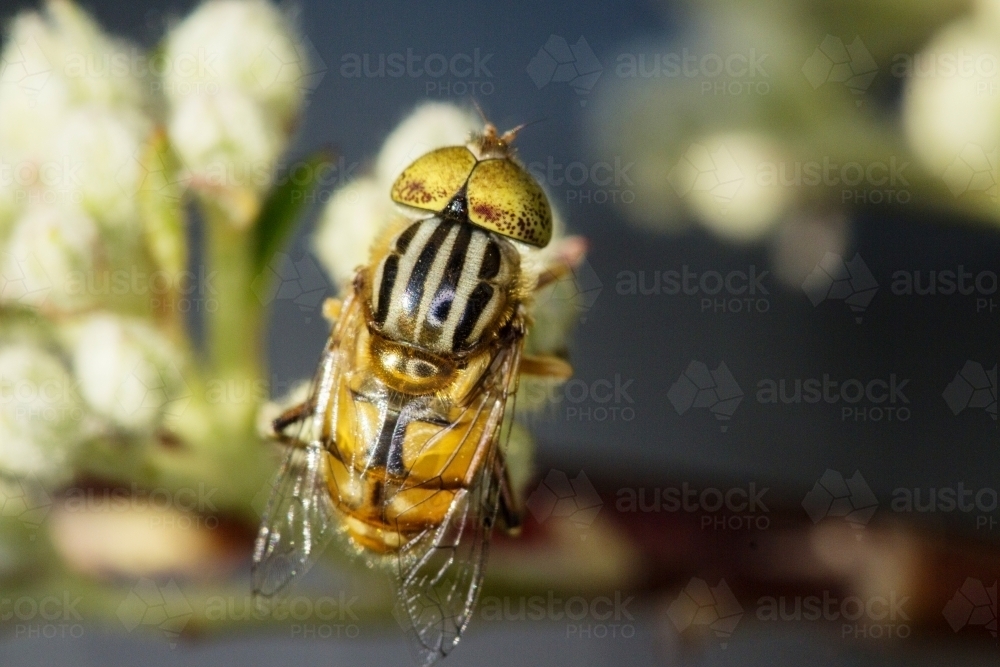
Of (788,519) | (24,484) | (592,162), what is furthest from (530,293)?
(592,162)

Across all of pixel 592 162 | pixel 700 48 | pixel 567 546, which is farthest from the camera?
pixel 592 162

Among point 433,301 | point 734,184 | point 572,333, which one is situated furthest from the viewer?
point 734,184

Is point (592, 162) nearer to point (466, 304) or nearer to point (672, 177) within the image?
point (672, 177)
